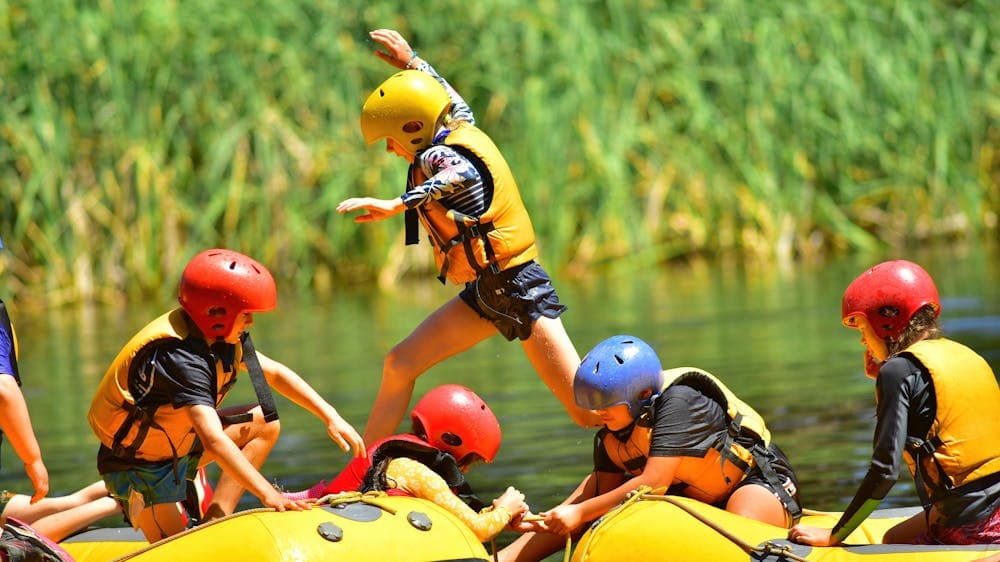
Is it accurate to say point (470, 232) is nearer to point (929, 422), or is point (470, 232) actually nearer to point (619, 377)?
point (619, 377)

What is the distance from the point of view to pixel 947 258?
1580 centimetres

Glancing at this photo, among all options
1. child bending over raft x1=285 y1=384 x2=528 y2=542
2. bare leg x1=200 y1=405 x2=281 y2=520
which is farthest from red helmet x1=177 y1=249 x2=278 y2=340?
child bending over raft x1=285 y1=384 x2=528 y2=542

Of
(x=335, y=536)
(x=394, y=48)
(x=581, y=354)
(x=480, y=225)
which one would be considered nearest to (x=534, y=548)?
(x=335, y=536)

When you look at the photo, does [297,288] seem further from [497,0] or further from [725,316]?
[725,316]

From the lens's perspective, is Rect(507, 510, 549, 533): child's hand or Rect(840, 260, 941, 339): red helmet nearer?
Rect(840, 260, 941, 339): red helmet

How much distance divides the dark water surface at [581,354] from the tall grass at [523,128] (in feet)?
1.99

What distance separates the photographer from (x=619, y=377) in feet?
18.0

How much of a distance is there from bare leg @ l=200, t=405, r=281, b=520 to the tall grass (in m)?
10.2

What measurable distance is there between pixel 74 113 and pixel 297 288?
2775 mm

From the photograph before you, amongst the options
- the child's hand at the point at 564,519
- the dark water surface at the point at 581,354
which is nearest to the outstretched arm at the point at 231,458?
the child's hand at the point at 564,519

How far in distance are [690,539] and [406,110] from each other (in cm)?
208

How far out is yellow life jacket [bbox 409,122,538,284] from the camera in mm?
6344

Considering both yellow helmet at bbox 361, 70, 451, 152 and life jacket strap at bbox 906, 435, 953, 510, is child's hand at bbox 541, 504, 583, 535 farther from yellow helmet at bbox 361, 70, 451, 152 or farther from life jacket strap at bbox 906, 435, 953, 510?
yellow helmet at bbox 361, 70, 451, 152

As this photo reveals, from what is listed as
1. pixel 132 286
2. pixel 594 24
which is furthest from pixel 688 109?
pixel 132 286
